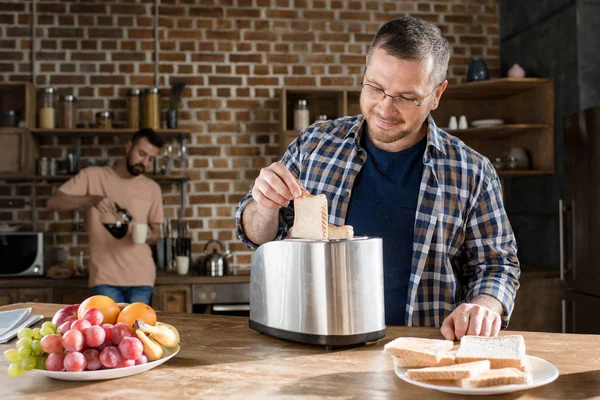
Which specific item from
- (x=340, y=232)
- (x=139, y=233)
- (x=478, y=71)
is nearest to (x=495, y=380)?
(x=340, y=232)

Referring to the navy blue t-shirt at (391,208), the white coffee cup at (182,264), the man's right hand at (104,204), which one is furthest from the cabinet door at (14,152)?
the navy blue t-shirt at (391,208)

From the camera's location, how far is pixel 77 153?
4.28 m

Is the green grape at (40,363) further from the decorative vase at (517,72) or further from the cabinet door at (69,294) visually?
the decorative vase at (517,72)

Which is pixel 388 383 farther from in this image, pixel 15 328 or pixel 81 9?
pixel 81 9

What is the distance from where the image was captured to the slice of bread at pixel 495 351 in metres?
1.20

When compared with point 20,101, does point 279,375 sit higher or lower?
lower

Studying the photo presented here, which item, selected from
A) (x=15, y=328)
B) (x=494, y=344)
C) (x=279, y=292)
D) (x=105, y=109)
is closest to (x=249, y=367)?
(x=279, y=292)

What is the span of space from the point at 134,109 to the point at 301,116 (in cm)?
110

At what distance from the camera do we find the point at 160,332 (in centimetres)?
133

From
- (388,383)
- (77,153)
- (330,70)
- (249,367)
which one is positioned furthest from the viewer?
(330,70)

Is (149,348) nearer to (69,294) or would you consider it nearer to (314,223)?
(314,223)

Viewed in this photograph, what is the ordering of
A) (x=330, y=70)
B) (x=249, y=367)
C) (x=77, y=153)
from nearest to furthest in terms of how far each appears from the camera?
1. (x=249, y=367)
2. (x=77, y=153)
3. (x=330, y=70)

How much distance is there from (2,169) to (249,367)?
329cm

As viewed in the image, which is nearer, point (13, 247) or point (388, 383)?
point (388, 383)
